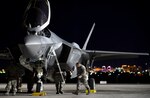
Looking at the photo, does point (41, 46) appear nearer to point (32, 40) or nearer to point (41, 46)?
point (41, 46)

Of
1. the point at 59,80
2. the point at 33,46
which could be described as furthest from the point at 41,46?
the point at 59,80

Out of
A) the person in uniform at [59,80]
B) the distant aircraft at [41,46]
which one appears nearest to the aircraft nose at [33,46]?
the distant aircraft at [41,46]

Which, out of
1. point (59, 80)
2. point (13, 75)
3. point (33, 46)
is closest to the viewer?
point (33, 46)

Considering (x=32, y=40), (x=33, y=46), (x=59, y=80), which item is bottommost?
(x=59, y=80)

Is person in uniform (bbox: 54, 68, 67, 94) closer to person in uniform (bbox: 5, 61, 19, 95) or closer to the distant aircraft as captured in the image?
the distant aircraft

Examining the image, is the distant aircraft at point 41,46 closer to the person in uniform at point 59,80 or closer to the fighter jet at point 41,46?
the fighter jet at point 41,46

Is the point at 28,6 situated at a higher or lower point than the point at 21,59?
higher

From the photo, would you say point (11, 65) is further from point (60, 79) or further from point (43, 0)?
point (43, 0)

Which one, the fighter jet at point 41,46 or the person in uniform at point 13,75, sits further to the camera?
the person in uniform at point 13,75

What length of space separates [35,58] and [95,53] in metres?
7.27

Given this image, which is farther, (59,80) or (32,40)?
(59,80)

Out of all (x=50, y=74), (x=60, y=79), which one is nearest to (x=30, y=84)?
(x=50, y=74)

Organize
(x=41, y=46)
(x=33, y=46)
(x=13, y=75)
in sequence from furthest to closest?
(x=13, y=75) < (x=41, y=46) < (x=33, y=46)

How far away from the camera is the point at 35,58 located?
11.9 metres
